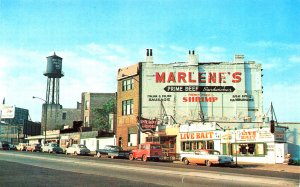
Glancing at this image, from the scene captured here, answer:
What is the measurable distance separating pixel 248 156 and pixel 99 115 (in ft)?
164

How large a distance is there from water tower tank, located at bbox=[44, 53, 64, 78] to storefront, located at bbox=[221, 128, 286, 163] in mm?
74366

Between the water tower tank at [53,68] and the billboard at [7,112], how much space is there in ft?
91.0

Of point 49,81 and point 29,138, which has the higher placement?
point 49,81

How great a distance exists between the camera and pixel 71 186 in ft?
49.5

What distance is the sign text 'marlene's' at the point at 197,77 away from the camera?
176 feet

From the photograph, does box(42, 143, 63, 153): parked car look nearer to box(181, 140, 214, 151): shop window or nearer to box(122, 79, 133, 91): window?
box(122, 79, 133, 91): window

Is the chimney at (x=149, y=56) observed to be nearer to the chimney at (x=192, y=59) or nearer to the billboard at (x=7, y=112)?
the chimney at (x=192, y=59)

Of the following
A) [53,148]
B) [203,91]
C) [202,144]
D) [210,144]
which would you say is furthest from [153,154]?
[53,148]

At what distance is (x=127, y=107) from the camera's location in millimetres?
56625

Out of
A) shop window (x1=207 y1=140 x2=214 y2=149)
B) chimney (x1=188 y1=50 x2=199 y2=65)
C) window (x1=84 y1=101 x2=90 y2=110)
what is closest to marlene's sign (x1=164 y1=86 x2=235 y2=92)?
chimney (x1=188 y1=50 x2=199 y2=65)

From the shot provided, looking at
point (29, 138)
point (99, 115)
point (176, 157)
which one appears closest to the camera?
point (176, 157)

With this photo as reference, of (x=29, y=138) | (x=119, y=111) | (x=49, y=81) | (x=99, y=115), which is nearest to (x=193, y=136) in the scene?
(x=119, y=111)

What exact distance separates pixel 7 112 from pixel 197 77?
9360cm

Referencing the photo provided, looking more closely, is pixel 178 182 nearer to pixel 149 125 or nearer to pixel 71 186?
pixel 71 186
